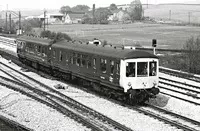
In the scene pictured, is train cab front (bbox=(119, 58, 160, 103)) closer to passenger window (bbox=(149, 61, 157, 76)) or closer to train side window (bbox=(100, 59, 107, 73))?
passenger window (bbox=(149, 61, 157, 76))

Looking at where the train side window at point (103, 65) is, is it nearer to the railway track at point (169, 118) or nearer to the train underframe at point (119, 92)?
the train underframe at point (119, 92)

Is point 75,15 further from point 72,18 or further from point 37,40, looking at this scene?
point 37,40

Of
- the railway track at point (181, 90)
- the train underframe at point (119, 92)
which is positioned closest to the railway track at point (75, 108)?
the train underframe at point (119, 92)

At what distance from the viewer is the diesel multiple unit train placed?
1758 cm

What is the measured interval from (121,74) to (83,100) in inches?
110

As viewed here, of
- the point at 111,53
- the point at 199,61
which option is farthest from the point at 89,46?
the point at 199,61

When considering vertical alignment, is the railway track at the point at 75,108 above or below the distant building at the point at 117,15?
below

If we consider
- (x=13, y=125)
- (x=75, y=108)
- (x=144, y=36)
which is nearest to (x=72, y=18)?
(x=144, y=36)

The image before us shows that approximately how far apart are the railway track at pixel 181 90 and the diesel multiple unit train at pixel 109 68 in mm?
2669

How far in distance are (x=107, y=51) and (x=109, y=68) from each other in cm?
107

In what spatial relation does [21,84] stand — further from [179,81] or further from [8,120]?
[179,81]

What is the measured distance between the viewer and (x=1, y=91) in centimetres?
2134

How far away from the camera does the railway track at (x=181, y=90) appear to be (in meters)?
19.7

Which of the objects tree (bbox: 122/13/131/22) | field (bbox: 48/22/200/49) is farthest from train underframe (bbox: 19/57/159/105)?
tree (bbox: 122/13/131/22)
